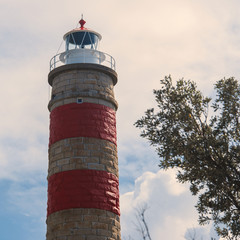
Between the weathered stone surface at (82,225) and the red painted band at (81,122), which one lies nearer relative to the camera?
the weathered stone surface at (82,225)

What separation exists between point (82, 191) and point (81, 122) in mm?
4637

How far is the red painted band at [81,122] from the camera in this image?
28312mm

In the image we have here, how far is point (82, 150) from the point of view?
2772cm

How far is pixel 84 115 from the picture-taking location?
94.1ft

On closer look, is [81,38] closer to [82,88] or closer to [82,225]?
[82,88]

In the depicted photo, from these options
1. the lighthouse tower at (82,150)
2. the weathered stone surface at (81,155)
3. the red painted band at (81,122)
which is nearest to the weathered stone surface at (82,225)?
the lighthouse tower at (82,150)

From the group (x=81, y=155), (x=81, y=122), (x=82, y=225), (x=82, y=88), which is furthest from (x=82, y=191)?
(x=82, y=88)

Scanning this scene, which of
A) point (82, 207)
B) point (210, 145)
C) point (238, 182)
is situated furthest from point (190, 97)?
point (82, 207)

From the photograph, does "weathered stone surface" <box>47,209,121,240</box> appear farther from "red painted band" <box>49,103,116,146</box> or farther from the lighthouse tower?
"red painted band" <box>49,103,116,146</box>

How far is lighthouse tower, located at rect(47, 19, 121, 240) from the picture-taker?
2642 centimetres

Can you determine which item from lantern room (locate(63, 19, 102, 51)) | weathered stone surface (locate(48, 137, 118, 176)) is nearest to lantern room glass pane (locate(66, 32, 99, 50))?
lantern room (locate(63, 19, 102, 51))

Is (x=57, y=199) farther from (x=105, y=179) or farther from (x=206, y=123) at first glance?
(x=206, y=123)

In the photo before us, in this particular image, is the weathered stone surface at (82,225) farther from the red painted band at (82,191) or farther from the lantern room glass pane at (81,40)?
the lantern room glass pane at (81,40)

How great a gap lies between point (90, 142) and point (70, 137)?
1.37 meters
